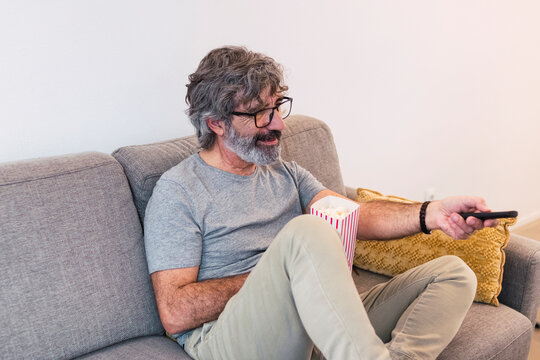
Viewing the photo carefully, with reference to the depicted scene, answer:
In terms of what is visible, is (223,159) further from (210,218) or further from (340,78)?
(340,78)

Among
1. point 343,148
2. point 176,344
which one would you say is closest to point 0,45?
point 176,344

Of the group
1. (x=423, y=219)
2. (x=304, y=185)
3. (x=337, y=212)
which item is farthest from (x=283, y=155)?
(x=423, y=219)

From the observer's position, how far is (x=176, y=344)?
1488 mm

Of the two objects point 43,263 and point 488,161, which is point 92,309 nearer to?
point 43,263

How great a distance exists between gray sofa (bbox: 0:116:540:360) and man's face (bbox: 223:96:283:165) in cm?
20

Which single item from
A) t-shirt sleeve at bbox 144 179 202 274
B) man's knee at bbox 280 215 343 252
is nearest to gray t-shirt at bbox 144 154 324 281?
t-shirt sleeve at bbox 144 179 202 274

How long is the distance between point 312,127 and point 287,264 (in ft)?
3.06

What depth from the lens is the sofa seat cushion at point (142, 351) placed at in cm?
138

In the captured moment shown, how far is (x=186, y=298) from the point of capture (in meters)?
1.39

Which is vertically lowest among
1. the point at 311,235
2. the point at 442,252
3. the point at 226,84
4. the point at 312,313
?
the point at 442,252

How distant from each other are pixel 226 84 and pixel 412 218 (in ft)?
2.22

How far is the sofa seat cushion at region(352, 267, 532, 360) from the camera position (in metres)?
1.51

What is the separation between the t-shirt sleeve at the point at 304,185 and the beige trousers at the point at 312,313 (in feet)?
1.57

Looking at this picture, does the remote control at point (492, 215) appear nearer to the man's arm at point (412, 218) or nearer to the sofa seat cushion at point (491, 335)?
the man's arm at point (412, 218)
